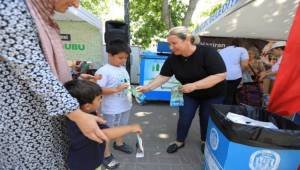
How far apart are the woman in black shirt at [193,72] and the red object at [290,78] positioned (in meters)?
0.71

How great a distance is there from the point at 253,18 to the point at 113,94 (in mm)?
3423

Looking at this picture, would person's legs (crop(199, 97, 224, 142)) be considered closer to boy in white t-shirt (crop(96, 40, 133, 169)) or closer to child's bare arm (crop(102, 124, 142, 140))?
boy in white t-shirt (crop(96, 40, 133, 169))

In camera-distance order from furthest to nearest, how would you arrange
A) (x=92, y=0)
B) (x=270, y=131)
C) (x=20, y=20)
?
(x=92, y=0) < (x=270, y=131) < (x=20, y=20)

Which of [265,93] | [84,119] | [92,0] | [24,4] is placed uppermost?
[92,0]

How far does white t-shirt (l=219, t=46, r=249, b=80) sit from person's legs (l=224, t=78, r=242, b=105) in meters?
0.16

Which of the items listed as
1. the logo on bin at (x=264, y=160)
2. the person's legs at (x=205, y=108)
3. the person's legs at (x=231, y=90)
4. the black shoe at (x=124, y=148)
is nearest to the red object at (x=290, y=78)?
the logo on bin at (x=264, y=160)

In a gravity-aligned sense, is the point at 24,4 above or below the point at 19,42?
above

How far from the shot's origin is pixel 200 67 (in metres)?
3.07

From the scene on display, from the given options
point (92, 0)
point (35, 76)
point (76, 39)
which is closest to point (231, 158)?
point (35, 76)

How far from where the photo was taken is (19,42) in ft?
3.62

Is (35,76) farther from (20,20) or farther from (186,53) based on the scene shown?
(186,53)

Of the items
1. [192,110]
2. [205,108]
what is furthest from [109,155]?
[205,108]

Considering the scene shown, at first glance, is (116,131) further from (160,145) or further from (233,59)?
(233,59)

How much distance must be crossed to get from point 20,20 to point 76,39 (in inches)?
152
